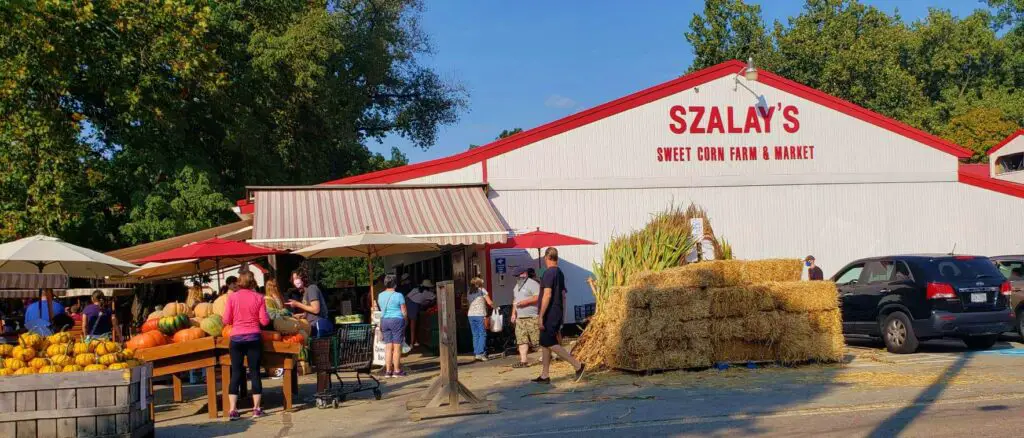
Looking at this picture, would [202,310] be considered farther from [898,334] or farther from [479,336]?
[898,334]

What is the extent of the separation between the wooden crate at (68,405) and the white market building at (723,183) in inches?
413

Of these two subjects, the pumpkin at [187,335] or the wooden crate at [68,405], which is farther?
the pumpkin at [187,335]

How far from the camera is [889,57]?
48000mm

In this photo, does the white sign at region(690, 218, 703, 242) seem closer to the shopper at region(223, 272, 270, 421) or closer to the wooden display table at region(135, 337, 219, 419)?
the shopper at region(223, 272, 270, 421)

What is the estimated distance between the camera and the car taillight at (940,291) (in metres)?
13.6

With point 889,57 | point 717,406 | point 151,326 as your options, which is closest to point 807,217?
point 717,406

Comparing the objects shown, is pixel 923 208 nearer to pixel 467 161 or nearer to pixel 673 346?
pixel 467 161

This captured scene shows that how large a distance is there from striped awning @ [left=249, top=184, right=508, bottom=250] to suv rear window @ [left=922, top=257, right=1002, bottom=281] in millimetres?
7601

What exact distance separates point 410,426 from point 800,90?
53.7 feet

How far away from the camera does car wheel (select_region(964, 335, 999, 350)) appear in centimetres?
1462

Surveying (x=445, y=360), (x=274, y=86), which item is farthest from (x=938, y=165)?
(x=274, y=86)

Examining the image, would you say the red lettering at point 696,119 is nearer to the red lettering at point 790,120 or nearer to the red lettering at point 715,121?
the red lettering at point 715,121

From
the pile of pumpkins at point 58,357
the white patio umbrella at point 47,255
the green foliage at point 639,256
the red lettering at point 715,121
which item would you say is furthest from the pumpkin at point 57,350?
the red lettering at point 715,121

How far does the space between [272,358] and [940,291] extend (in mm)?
9730
